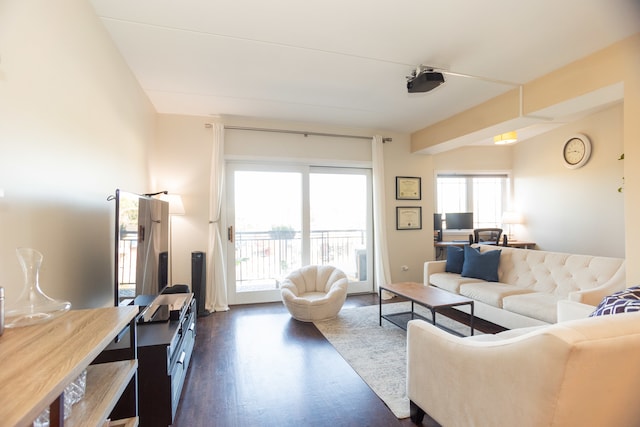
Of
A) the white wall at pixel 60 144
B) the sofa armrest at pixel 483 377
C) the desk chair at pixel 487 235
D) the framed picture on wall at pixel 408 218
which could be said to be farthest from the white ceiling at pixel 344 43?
the desk chair at pixel 487 235

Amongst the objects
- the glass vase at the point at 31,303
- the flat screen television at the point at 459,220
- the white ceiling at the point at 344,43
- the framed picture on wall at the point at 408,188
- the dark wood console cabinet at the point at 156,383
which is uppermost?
the white ceiling at the point at 344,43

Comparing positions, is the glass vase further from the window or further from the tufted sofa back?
the window

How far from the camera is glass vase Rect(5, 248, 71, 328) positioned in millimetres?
1032

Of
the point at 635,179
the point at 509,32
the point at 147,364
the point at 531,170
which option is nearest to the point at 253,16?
the point at 509,32

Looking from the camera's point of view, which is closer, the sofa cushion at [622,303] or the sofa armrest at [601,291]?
the sofa cushion at [622,303]

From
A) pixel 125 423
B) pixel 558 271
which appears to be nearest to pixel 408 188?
pixel 558 271

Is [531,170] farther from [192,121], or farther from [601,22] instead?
[192,121]

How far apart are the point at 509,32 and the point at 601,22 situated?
0.60m

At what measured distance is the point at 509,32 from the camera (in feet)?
7.43

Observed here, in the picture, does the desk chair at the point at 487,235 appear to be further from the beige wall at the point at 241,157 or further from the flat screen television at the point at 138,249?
the flat screen television at the point at 138,249

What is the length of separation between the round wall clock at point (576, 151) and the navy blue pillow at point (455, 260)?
2.87 metres

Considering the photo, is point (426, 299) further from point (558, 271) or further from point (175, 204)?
point (175, 204)

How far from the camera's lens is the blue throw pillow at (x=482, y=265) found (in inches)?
147

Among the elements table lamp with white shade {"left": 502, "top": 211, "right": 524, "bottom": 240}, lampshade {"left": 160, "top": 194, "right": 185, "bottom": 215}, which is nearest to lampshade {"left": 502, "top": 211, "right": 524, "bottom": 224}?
table lamp with white shade {"left": 502, "top": 211, "right": 524, "bottom": 240}
